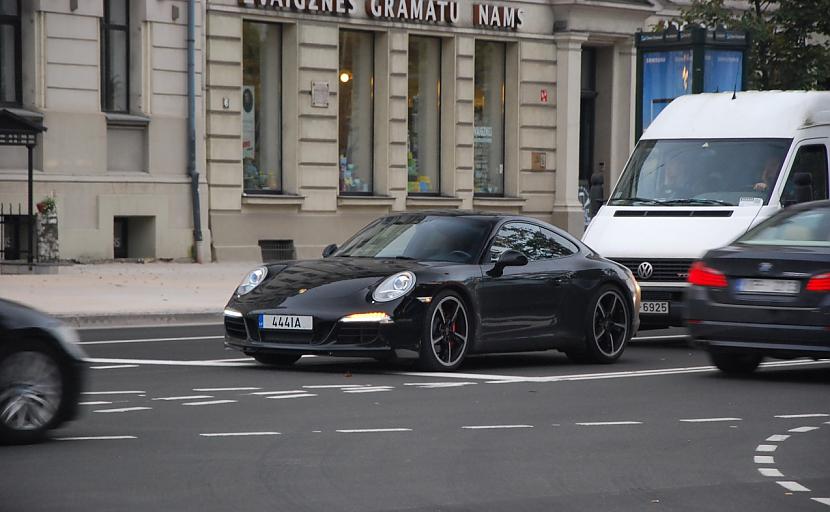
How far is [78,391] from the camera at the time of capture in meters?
9.91

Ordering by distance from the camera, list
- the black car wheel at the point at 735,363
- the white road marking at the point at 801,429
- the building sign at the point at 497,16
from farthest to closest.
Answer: the building sign at the point at 497,16, the black car wheel at the point at 735,363, the white road marking at the point at 801,429

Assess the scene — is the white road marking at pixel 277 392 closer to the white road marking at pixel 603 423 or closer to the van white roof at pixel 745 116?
the white road marking at pixel 603 423

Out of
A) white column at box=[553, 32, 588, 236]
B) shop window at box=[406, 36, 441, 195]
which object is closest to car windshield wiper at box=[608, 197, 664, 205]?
shop window at box=[406, 36, 441, 195]

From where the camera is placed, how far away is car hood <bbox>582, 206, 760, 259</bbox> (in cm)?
1759

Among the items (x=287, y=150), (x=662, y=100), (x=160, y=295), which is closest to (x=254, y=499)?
(x=160, y=295)

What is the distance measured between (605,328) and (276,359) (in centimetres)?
306

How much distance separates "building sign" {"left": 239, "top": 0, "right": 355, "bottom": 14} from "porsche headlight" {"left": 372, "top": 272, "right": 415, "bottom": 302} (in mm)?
18226

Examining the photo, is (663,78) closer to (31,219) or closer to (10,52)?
(31,219)

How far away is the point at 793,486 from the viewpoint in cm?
877

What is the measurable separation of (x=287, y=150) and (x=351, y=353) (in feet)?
62.8

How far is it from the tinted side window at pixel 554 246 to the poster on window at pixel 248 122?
Result: 16.9m

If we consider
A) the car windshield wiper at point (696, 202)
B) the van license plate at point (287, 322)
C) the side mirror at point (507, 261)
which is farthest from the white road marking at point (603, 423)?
the car windshield wiper at point (696, 202)

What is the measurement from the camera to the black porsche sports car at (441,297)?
13.9 meters

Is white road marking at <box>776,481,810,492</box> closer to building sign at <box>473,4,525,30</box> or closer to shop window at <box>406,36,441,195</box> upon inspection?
shop window at <box>406,36,441,195</box>
